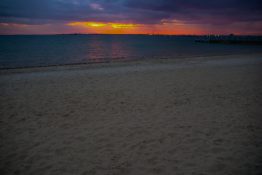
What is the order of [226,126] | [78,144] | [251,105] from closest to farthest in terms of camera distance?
[78,144] → [226,126] → [251,105]

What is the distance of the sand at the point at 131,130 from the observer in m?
4.43

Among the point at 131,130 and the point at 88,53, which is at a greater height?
the point at 88,53

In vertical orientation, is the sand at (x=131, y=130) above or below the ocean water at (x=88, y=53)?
below

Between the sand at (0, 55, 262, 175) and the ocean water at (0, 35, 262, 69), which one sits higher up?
the ocean water at (0, 35, 262, 69)

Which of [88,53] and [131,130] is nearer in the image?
[131,130]

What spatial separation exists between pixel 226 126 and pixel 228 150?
1537 millimetres

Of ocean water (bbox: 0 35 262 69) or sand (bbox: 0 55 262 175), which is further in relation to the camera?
ocean water (bbox: 0 35 262 69)

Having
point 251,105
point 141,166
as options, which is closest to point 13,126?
point 141,166

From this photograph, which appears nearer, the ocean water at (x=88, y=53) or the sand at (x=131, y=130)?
the sand at (x=131, y=130)

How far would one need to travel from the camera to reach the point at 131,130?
20.1 feet

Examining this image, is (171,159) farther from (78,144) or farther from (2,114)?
(2,114)

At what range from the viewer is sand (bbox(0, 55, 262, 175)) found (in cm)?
443

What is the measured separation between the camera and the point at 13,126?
6.51 metres

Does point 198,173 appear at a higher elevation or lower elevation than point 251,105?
lower
